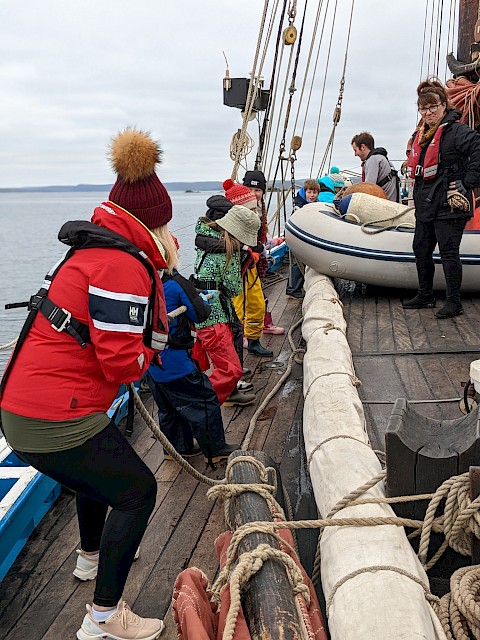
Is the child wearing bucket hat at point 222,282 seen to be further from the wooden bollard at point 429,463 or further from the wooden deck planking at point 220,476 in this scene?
the wooden bollard at point 429,463

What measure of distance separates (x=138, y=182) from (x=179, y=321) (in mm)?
1128

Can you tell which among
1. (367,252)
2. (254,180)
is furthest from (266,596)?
(254,180)

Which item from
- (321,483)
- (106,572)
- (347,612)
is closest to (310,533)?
(321,483)

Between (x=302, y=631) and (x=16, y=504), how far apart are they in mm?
1534

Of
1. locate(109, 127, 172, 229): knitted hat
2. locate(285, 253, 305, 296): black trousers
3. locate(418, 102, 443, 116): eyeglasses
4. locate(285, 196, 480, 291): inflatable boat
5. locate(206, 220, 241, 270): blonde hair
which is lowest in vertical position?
locate(285, 253, 305, 296): black trousers

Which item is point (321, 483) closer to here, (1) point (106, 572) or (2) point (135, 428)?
(1) point (106, 572)

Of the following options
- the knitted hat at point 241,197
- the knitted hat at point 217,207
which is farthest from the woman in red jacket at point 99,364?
the knitted hat at point 241,197

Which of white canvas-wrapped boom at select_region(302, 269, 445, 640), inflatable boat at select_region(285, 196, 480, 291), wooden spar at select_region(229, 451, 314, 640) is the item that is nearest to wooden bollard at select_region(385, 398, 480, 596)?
white canvas-wrapped boom at select_region(302, 269, 445, 640)

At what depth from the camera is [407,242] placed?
573 cm

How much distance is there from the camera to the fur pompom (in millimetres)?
2135

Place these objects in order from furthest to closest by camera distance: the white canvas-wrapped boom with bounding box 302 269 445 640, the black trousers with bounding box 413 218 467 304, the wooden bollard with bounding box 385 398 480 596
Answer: the black trousers with bounding box 413 218 467 304
the wooden bollard with bounding box 385 398 480 596
the white canvas-wrapped boom with bounding box 302 269 445 640

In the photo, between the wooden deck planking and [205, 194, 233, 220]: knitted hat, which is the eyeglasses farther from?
[205, 194, 233, 220]: knitted hat

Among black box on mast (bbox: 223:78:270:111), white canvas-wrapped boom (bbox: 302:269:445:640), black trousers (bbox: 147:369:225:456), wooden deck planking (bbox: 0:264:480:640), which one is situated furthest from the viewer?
black box on mast (bbox: 223:78:270:111)

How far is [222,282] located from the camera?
3.95m
